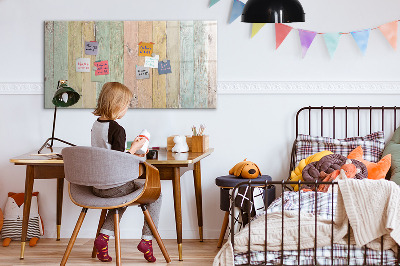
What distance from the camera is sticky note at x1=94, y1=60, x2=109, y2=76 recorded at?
428cm

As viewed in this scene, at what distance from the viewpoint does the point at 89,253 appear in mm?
3857

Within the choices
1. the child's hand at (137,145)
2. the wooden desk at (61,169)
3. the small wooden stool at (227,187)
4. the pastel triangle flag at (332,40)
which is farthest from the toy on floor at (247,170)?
the pastel triangle flag at (332,40)

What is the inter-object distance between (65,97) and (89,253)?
106 cm

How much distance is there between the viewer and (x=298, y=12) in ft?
10.0

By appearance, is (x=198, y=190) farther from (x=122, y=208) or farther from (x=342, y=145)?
(x=342, y=145)

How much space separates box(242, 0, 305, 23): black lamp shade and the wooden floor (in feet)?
4.95

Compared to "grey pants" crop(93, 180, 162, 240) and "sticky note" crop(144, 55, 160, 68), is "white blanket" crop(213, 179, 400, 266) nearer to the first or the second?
"grey pants" crop(93, 180, 162, 240)

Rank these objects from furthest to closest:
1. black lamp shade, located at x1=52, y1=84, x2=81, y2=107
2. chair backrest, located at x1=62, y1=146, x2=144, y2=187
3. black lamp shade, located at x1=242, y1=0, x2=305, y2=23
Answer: black lamp shade, located at x1=52, y1=84, x2=81, y2=107
chair backrest, located at x1=62, y1=146, x2=144, y2=187
black lamp shade, located at x1=242, y1=0, x2=305, y2=23

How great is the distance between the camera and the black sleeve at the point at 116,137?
10.8ft

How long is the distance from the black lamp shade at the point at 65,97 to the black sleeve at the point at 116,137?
729 mm

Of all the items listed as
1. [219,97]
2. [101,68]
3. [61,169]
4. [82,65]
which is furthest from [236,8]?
[61,169]

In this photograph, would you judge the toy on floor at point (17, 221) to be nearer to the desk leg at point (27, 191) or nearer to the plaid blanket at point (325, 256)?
the desk leg at point (27, 191)

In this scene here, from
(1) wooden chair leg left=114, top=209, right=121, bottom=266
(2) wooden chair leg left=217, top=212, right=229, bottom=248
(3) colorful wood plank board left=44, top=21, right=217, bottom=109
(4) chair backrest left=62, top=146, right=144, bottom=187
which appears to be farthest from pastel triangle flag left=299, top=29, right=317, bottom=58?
(1) wooden chair leg left=114, top=209, right=121, bottom=266

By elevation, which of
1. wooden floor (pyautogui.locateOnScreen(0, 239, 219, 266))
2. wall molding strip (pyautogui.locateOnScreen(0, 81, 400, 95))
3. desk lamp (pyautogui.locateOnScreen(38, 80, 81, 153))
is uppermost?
wall molding strip (pyautogui.locateOnScreen(0, 81, 400, 95))
